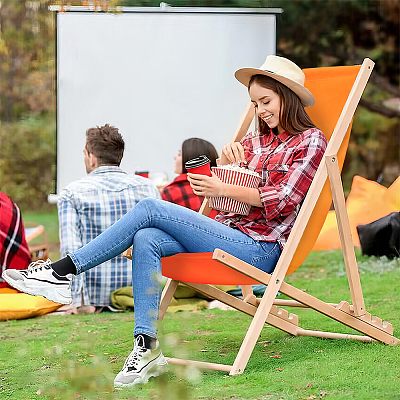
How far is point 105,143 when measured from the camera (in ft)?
11.7

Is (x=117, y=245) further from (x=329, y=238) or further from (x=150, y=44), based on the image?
(x=329, y=238)

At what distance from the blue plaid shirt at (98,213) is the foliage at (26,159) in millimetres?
6699

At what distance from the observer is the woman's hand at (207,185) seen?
229 centimetres

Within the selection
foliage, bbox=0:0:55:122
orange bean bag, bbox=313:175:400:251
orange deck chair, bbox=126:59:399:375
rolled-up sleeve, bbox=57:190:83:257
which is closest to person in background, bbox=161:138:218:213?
rolled-up sleeve, bbox=57:190:83:257

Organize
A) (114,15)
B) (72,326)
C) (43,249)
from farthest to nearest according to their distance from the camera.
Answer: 1. (114,15)
2. (43,249)
3. (72,326)

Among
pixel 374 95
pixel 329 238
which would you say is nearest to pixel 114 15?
pixel 329 238

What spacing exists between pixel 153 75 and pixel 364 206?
1.95m

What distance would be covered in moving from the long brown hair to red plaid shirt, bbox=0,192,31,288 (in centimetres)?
178

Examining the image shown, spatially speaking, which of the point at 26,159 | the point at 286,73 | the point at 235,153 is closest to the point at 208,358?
the point at 235,153

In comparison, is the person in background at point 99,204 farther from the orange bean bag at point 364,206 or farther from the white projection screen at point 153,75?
the orange bean bag at point 364,206

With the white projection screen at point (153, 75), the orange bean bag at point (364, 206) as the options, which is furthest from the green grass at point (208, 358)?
the white projection screen at point (153, 75)

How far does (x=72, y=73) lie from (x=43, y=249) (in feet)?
4.67

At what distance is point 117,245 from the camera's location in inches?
87.4

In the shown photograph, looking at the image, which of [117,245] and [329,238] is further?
[329,238]
